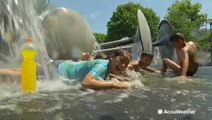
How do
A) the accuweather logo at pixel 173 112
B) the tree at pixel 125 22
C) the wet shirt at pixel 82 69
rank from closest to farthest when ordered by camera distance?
the accuweather logo at pixel 173 112
the wet shirt at pixel 82 69
the tree at pixel 125 22

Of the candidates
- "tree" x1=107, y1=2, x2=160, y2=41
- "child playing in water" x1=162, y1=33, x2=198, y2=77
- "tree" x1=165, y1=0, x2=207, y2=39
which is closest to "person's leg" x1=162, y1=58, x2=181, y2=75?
"child playing in water" x1=162, y1=33, x2=198, y2=77

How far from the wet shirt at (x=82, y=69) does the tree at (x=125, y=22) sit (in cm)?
3733

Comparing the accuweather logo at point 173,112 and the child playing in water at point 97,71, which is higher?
the child playing in water at point 97,71

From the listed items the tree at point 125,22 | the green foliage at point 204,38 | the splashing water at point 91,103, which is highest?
the tree at point 125,22

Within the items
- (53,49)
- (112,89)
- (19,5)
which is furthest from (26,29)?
(112,89)

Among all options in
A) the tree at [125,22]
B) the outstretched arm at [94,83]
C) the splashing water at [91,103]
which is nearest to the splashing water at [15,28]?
the splashing water at [91,103]

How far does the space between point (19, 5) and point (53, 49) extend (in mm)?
1932

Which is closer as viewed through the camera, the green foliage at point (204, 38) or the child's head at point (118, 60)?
the child's head at point (118, 60)

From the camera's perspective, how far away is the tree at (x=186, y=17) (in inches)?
1565

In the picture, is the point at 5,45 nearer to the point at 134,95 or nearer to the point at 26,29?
the point at 26,29

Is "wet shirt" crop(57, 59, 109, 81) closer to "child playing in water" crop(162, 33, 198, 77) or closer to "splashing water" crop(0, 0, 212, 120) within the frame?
"splashing water" crop(0, 0, 212, 120)

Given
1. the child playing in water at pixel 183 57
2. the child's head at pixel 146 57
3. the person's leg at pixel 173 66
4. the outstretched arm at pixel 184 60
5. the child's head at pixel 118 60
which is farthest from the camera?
the person's leg at pixel 173 66

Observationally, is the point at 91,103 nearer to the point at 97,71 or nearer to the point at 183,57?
the point at 97,71

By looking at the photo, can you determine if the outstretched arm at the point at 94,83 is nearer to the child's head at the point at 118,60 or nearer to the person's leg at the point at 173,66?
the child's head at the point at 118,60
